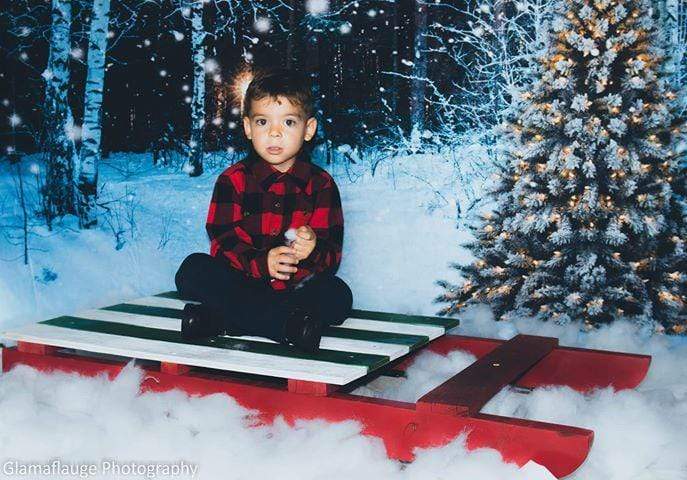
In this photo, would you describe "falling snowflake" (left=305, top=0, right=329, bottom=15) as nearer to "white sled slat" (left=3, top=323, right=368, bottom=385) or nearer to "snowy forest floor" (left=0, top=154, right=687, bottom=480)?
"snowy forest floor" (left=0, top=154, right=687, bottom=480)

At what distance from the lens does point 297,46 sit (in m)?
3.83

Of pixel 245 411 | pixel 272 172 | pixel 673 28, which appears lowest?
pixel 245 411

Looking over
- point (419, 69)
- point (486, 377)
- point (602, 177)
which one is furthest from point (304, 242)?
point (419, 69)

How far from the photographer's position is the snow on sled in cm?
166

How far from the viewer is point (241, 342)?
7.25 ft

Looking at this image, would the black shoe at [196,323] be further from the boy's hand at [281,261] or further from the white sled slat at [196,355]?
the boy's hand at [281,261]

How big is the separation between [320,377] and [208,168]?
2.47 meters

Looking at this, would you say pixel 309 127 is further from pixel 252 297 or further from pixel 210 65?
pixel 210 65

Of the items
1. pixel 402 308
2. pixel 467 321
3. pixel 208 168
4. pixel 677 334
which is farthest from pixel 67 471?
pixel 208 168

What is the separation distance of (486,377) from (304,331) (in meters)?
0.48

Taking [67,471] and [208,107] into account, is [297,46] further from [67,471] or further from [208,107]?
[67,471]

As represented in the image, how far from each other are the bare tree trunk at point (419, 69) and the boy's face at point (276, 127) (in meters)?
1.37

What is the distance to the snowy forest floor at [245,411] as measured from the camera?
1732 millimetres

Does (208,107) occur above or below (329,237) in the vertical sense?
above
